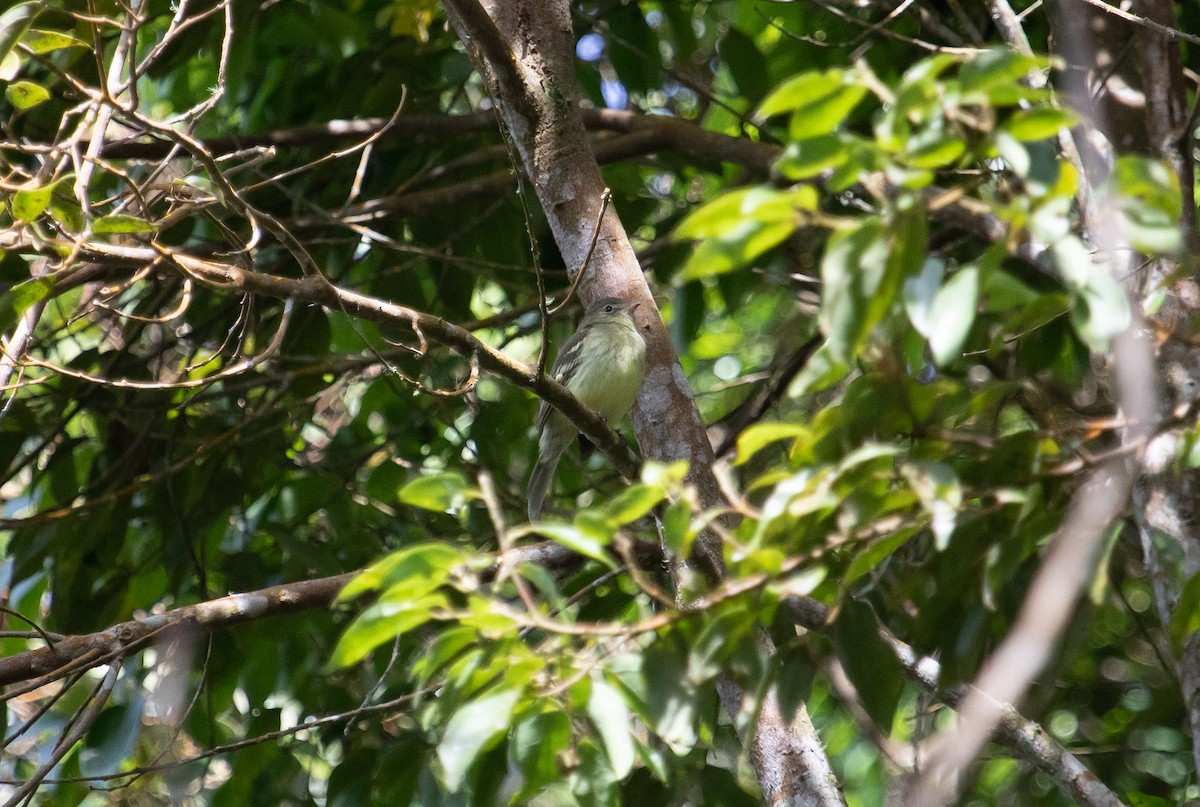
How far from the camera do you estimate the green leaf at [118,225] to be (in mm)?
2123

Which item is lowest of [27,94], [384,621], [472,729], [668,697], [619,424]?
[619,424]

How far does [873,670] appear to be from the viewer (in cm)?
193

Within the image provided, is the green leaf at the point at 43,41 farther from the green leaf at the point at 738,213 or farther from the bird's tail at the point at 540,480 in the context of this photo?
the bird's tail at the point at 540,480

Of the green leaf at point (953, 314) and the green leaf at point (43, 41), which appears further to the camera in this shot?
the green leaf at point (43, 41)

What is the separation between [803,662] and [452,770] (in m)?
0.68

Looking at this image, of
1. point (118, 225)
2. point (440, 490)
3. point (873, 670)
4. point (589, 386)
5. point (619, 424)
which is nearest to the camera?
point (440, 490)

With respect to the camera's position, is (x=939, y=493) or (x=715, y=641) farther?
(x=715, y=641)

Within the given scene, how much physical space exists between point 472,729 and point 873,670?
2.60ft

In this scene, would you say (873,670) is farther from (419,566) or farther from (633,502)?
(419,566)

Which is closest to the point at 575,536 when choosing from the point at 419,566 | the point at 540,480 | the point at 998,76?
the point at 419,566

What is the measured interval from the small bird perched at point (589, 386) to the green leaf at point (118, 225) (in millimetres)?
2456

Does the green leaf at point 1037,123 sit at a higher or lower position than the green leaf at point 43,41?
lower

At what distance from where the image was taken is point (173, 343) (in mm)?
4527

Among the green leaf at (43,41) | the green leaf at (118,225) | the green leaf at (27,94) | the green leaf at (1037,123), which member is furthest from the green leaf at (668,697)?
the green leaf at (43,41)
